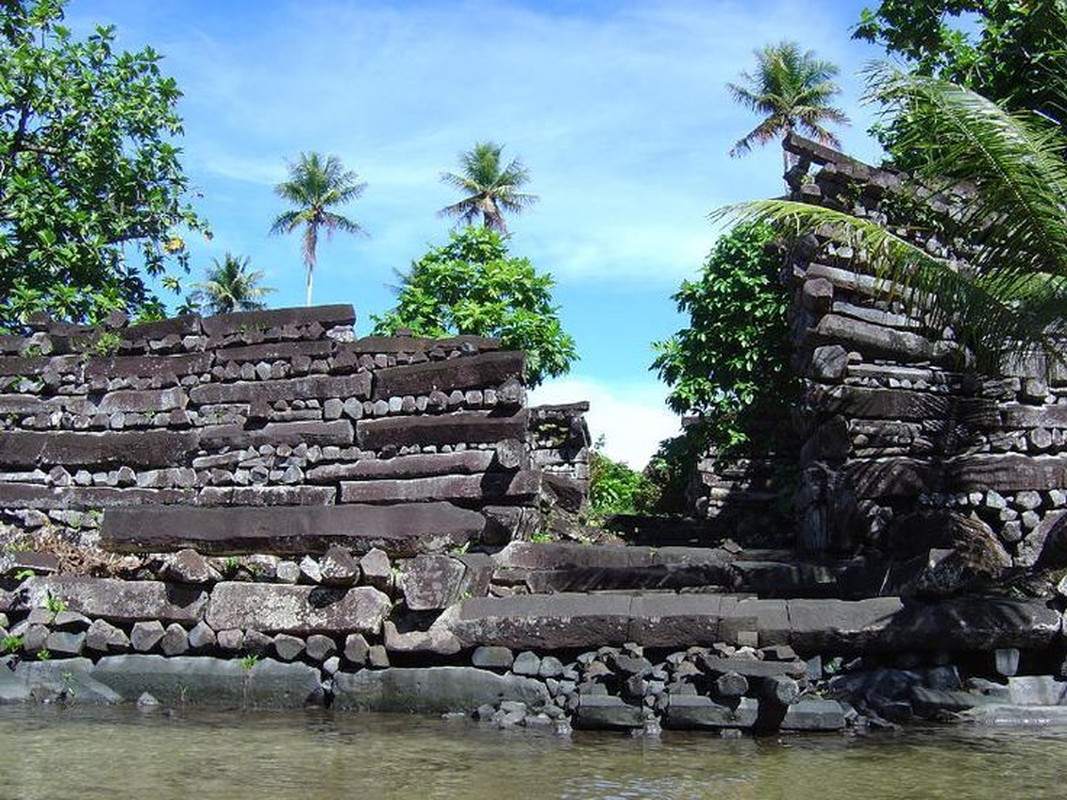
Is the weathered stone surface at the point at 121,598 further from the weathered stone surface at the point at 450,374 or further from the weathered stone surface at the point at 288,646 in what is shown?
the weathered stone surface at the point at 450,374

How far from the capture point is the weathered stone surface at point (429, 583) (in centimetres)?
816

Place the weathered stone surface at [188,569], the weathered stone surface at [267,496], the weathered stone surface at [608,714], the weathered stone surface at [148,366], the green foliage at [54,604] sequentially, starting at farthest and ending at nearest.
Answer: the weathered stone surface at [148,366] → the weathered stone surface at [267,496] → the green foliage at [54,604] → the weathered stone surface at [188,569] → the weathered stone surface at [608,714]

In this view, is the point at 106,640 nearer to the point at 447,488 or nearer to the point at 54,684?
the point at 54,684

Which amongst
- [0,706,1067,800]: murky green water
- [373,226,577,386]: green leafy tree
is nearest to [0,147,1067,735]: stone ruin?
[0,706,1067,800]: murky green water

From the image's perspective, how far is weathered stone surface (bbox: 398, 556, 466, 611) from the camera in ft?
26.8

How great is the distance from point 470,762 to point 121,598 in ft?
12.8

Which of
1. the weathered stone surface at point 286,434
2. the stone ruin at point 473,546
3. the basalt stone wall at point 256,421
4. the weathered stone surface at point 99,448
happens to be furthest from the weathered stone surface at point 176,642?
the weathered stone surface at point 99,448

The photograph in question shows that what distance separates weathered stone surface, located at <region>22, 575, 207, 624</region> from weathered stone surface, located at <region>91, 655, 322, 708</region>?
1.18 feet

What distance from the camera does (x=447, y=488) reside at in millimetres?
10820

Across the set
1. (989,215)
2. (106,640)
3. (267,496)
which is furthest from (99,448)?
(989,215)

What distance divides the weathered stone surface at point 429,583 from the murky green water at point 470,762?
2.97 feet

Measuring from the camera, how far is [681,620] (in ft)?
25.7

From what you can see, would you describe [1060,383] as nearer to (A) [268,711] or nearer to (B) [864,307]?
Answer: (B) [864,307]

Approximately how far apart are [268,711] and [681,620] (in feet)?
10.6
